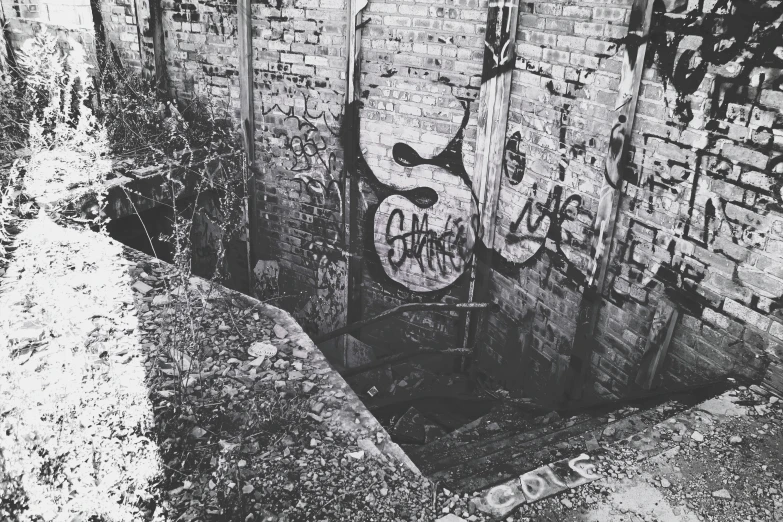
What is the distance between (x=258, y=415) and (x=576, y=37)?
2944 mm

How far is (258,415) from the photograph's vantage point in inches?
108

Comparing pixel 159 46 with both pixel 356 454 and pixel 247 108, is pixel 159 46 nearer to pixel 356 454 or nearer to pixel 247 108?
pixel 247 108

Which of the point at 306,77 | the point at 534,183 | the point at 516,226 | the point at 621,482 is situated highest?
the point at 306,77

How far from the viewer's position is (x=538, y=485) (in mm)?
2305

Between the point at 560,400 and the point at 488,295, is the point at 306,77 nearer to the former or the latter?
the point at 488,295

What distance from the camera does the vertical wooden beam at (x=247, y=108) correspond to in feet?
16.8

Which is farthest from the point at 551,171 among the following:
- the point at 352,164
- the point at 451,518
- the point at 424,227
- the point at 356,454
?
the point at 451,518

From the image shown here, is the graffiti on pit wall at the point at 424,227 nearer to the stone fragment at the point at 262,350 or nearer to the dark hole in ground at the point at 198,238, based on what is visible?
the dark hole in ground at the point at 198,238

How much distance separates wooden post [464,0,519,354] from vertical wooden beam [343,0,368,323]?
1.15 metres

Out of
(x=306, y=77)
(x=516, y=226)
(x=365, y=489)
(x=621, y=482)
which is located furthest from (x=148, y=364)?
(x=306, y=77)

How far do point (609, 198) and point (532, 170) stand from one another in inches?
27.9

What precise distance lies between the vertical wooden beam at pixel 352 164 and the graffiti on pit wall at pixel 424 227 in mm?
217

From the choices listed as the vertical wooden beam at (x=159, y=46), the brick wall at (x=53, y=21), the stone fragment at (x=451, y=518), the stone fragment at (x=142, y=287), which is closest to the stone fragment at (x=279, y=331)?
the stone fragment at (x=142, y=287)

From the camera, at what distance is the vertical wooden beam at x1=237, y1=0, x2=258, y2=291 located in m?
5.12
